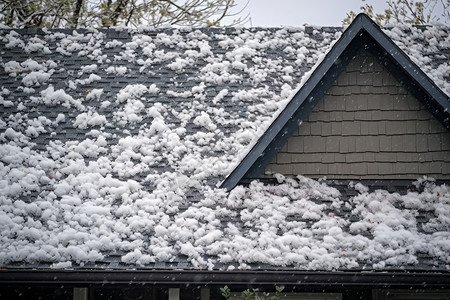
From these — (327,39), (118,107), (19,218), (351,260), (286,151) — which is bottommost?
(351,260)

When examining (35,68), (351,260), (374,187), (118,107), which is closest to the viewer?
(351,260)

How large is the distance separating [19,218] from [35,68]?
9.05 feet

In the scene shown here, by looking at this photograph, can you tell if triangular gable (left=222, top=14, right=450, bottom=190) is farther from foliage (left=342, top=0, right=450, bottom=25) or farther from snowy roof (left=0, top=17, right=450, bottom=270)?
foliage (left=342, top=0, right=450, bottom=25)

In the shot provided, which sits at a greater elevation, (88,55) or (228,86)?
(88,55)

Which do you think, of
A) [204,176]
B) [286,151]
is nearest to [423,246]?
[286,151]

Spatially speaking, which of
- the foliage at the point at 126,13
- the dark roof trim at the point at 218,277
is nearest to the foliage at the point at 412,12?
the foliage at the point at 126,13

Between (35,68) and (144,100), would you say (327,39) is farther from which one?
(35,68)

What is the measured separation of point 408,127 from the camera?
5.05 m

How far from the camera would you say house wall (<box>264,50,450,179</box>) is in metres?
5.02

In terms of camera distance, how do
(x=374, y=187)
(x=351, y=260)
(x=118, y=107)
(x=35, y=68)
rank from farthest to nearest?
(x=35, y=68)
(x=118, y=107)
(x=374, y=187)
(x=351, y=260)

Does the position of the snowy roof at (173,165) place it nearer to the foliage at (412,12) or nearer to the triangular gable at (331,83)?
the triangular gable at (331,83)

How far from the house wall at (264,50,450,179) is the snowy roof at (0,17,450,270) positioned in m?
0.27

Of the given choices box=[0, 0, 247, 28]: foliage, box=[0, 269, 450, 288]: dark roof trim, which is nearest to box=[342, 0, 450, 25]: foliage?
box=[0, 0, 247, 28]: foliage

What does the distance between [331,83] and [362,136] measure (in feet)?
2.49
